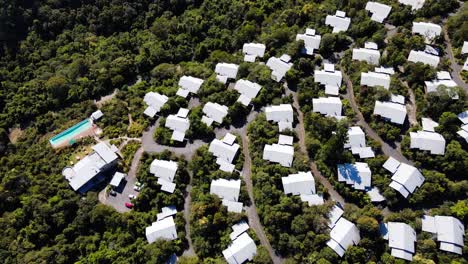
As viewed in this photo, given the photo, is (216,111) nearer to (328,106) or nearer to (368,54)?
(328,106)

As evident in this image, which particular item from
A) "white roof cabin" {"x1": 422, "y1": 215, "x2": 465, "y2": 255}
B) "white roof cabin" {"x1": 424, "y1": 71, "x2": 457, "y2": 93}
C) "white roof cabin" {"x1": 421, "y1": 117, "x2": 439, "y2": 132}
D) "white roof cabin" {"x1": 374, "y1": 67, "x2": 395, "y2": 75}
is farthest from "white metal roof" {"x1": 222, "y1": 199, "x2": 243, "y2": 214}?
"white roof cabin" {"x1": 424, "y1": 71, "x2": 457, "y2": 93}

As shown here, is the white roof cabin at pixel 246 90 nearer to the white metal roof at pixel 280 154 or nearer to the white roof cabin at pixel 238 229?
the white metal roof at pixel 280 154

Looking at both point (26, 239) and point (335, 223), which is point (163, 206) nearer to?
point (26, 239)

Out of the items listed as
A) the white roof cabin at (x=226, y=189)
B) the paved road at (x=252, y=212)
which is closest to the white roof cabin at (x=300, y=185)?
the paved road at (x=252, y=212)

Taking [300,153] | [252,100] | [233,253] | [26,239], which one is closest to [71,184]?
[26,239]

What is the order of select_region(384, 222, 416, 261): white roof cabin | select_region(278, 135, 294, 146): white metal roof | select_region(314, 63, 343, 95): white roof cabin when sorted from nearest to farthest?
select_region(384, 222, 416, 261): white roof cabin, select_region(278, 135, 294, 146): white metal roof, select_region(314, 63, 343, 95): white roof cabin

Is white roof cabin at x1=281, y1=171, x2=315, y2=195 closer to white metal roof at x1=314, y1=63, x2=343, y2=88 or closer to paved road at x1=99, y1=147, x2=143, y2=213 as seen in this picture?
white metal roof at x1=314, y1=63, x2=343, y2=88

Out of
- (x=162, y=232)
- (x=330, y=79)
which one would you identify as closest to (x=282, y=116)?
(x=330, y=79)
